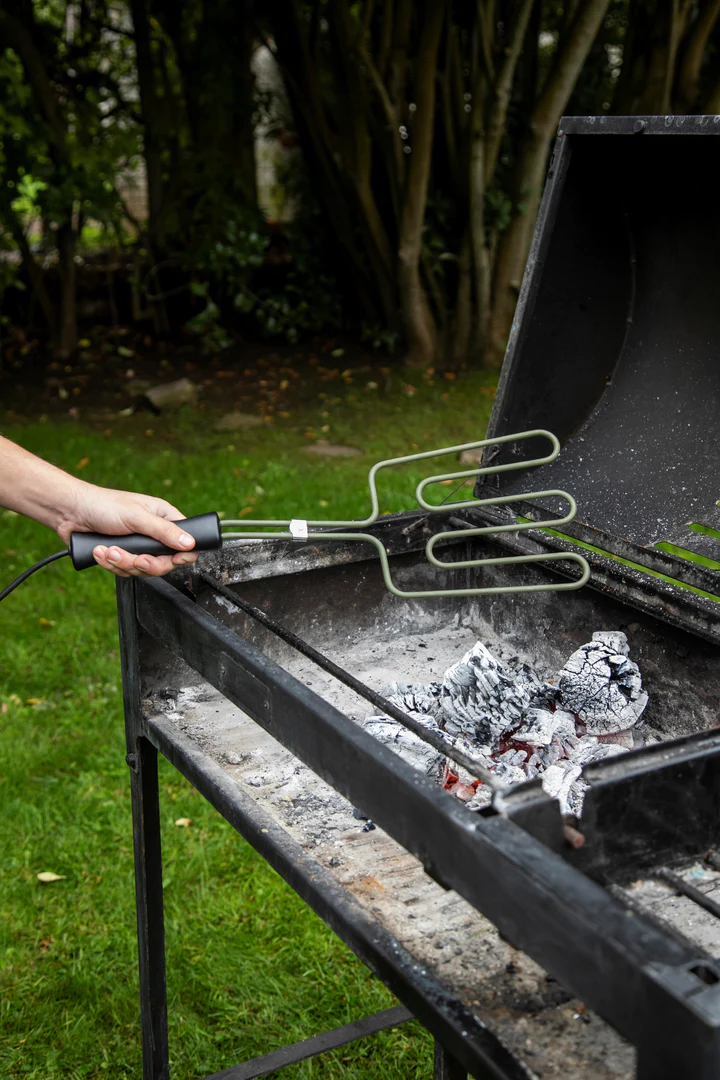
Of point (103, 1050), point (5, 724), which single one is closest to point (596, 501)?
point (103, 1050)

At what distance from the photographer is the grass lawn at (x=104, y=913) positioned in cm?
237

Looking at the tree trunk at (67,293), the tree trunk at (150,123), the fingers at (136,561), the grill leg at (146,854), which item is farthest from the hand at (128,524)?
the tree trunk at (150,123)

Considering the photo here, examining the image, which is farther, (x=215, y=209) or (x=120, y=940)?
(x=215, y=209)

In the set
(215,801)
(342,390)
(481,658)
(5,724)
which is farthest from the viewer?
(342,390)

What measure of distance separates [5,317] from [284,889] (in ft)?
21.0

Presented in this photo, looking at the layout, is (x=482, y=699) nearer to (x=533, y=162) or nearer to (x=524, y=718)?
(x=524, y=718)

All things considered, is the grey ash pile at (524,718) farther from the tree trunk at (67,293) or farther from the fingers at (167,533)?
the tree trunk at (67,293)

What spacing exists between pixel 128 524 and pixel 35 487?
0.23m

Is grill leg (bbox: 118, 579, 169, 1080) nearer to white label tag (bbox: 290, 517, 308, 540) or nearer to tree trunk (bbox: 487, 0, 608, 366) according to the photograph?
white label tag (bbox: 290, 517, 308, 540)

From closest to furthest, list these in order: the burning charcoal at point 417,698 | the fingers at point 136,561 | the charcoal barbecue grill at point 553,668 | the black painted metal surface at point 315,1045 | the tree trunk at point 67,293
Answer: the charcoal barbecue grill at point 553,668
the fingers at point 136,561
the burning charcoal at point 417,698
the black painted metal surface at point 315,1045
the tree trunk at point 67,293

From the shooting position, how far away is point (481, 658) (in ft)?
6.00

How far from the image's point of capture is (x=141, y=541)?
58.8 inches

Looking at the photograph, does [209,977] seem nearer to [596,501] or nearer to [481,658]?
[481,658]

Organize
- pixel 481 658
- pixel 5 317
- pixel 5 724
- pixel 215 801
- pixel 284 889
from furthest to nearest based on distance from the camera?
pixel 5 317 < pixel 5 724 < pixel 284 889 < pixel 481 658 < pixel 215 801
